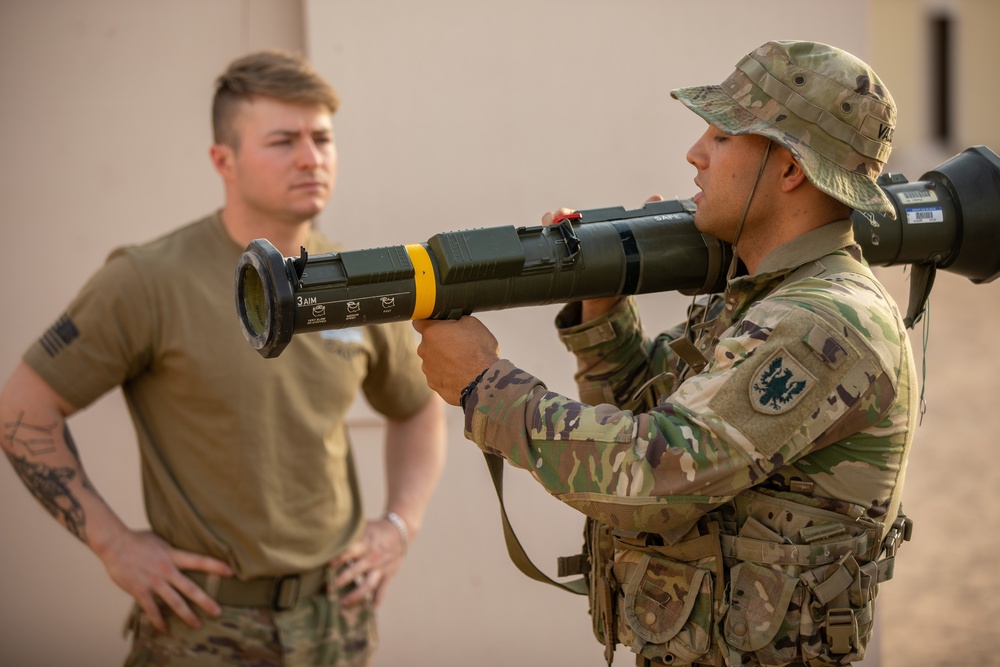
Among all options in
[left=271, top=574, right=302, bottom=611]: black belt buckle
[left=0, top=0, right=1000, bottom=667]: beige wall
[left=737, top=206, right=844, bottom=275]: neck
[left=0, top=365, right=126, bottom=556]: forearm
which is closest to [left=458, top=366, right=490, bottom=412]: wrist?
[left=737, top=206, right=844, bottom=275]: neck

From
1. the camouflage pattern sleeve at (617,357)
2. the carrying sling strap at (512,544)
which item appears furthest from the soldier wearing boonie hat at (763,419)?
the camouflage pattern sleeve at (617,357)

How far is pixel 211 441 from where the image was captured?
334 centimetres

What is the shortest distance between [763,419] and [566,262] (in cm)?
54

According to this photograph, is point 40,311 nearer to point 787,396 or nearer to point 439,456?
point 439,456

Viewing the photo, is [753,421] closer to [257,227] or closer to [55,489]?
[257,227]

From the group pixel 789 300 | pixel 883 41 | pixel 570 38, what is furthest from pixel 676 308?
pixel 883 41

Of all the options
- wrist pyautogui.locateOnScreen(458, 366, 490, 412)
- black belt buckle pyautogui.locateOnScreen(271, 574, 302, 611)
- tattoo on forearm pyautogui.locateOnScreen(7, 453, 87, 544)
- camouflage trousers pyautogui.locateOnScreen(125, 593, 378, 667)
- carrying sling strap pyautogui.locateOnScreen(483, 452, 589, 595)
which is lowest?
camouflage trousers pyautogui.locateOnScreen(125, 593, 378, 667)

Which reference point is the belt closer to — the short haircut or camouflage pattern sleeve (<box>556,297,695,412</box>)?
camouflage pattern sleeve (<box>556,297,695,412</box>)

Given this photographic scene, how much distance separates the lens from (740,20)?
182 inches

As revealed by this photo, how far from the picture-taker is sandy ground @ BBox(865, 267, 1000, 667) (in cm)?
573

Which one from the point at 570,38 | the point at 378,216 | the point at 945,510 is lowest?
the point at 945,510

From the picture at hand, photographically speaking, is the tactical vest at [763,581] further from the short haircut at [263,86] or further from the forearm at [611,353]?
the short haircut at [263,86]

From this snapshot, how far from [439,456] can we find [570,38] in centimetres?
176

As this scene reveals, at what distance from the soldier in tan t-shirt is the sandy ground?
1.86 metres
